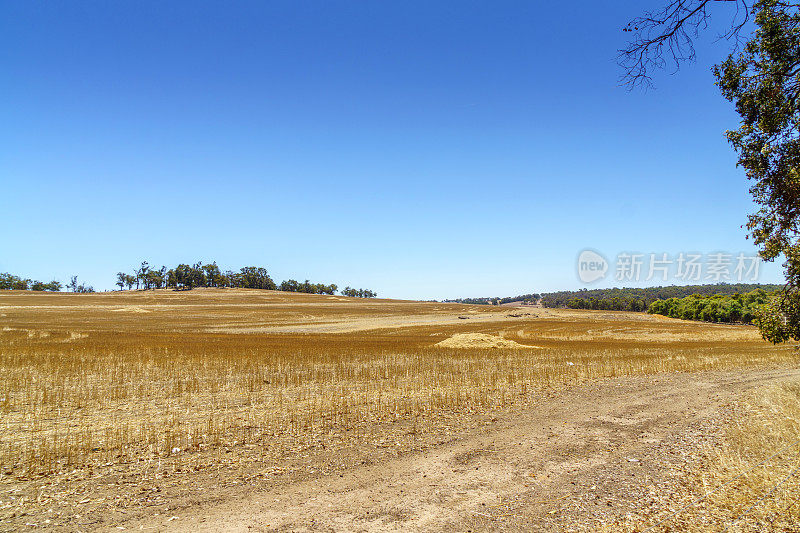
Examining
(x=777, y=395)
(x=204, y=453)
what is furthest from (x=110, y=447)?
(x=777, y=395)

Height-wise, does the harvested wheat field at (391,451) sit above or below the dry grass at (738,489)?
Answer: below

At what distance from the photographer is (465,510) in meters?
7.76

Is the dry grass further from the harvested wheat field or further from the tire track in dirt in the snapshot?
the tire track in dirt

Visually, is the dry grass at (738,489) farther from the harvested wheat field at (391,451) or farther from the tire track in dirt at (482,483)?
the tire track in dirt at (482,483)

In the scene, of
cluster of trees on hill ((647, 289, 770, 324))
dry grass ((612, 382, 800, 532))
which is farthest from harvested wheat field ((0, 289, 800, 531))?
cluster of trees on hill ((647, 289, 770, 324))

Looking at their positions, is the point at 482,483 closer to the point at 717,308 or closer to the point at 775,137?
the point at 775,137

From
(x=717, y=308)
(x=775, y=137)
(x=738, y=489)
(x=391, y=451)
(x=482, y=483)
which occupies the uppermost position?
(x=775, y=137)

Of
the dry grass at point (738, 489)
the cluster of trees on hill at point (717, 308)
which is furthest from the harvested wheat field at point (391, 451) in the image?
the cluster of trees on hill at point (717, 308)

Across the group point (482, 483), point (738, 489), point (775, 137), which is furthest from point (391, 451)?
point (775, 137)

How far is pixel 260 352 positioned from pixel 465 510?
27724mm

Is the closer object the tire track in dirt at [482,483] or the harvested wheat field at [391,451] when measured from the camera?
the tire track in dirt at [482,483]

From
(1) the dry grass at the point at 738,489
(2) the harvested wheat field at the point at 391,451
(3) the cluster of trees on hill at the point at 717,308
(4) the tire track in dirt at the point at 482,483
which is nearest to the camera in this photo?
(1) the dry grass at the point at 738,489

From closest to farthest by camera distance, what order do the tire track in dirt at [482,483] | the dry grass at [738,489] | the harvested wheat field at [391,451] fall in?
1. the dry grass at [738,489]
2. the tire track in dirt at [482,483]
3. the harvested wheat field at [391,451]

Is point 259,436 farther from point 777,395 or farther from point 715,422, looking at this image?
point 777,395
